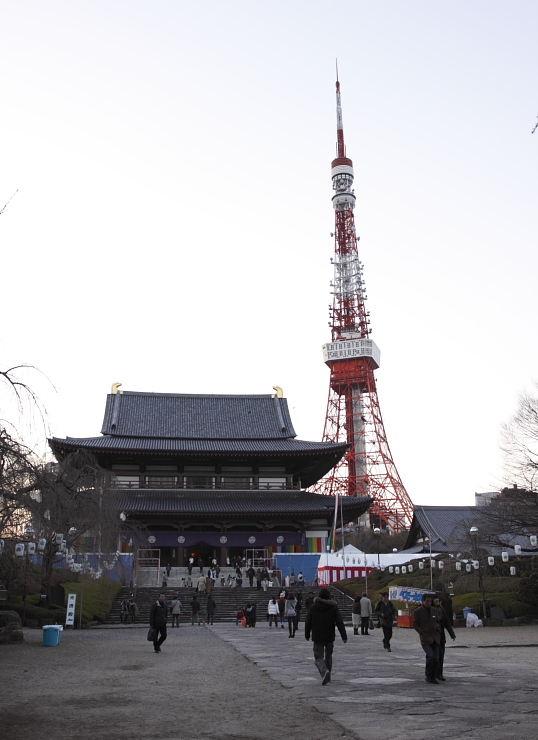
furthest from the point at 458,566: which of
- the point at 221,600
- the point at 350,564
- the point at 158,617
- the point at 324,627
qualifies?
the point at 324,627

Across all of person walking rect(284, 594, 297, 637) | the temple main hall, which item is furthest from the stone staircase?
person walking rect(284, 594, 297, 637)

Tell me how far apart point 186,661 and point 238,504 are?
28994 mm

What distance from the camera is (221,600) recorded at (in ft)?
110

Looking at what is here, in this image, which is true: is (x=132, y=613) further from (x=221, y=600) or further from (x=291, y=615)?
(x=291, y=615)

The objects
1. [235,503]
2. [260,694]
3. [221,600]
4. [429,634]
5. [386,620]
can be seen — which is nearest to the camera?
[260,694]

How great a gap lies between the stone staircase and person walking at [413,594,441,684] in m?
19.1

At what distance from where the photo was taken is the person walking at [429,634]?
10.4 metres

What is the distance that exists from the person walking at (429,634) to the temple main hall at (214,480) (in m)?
29.5

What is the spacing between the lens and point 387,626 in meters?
15.8

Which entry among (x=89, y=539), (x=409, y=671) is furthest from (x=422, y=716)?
(x=89, y=539)

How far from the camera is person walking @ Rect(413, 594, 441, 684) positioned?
1040cm

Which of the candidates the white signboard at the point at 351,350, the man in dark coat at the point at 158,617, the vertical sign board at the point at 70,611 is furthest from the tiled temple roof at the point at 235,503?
the white signboard at the point at 351,350

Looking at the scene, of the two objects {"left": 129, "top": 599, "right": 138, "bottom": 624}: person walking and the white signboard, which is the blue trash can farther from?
the white signboard

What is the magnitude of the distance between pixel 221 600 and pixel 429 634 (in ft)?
80.4
